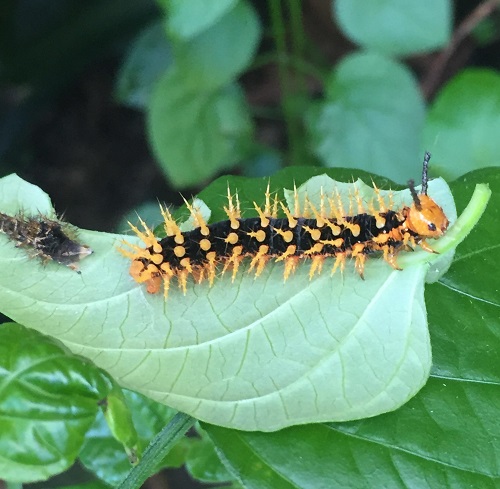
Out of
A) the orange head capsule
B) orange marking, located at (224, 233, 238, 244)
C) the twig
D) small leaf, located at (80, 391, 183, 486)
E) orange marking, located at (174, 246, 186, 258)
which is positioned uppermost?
orange marking, located at (174, 246, 186, 258)

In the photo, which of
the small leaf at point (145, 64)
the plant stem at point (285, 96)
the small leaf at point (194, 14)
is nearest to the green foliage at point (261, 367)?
the small leaf at point (194, 14)

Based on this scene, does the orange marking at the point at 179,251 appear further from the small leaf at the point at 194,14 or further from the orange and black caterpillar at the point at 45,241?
the small leaf at the point at 194,14

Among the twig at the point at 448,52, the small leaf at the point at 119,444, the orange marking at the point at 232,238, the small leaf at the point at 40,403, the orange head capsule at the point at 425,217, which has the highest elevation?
the small leaf at the point at 40,403

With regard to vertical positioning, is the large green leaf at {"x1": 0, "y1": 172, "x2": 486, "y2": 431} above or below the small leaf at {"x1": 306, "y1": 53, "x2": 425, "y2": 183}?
above

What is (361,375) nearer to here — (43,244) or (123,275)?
(123,275)

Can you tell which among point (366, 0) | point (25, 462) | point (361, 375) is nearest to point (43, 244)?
point (25, 462)

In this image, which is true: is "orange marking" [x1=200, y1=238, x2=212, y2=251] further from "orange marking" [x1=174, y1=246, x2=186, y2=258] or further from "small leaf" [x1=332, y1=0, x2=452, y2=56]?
"small leaf" [x1=332, y1=0, x2=452, y2=56]

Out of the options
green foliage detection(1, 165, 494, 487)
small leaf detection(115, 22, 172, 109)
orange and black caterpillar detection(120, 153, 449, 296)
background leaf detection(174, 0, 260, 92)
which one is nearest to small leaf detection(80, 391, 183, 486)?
green foliage detection(1, 165, 494, 487)
